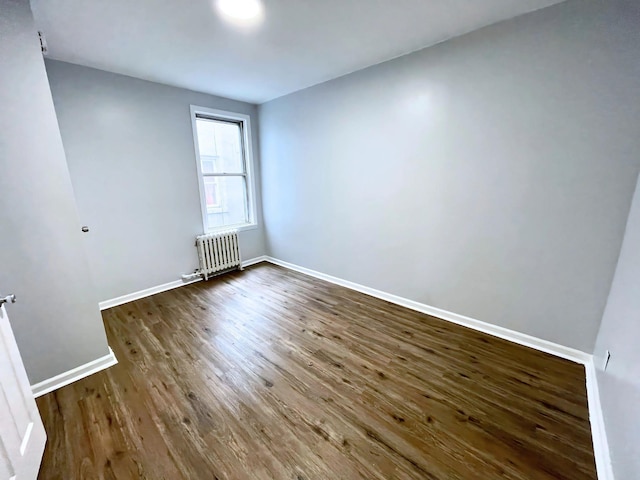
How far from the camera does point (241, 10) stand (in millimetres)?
1806

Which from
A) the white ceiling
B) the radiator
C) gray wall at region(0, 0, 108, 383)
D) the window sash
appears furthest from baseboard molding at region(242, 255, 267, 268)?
the white ceiling

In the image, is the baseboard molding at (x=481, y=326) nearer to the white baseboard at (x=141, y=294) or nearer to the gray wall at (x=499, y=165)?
the gray wall at (x=499, y=165)

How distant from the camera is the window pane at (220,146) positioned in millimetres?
3805

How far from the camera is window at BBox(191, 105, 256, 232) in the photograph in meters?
3.76

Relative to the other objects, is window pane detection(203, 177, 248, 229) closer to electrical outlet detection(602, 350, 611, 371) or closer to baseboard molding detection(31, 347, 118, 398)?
baseboard molding detection(31, 347, 118, 398)

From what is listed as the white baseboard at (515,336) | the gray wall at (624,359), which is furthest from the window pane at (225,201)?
the gray wall at (624,359)

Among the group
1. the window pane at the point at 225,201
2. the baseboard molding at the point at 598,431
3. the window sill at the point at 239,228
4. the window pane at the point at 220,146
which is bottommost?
the baseboard molding at the point at 598,431

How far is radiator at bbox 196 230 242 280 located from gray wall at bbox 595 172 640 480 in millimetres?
3976

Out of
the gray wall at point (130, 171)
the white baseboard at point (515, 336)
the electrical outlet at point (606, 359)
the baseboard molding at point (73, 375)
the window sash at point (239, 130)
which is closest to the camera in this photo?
the white baseboard at point (515, 336)

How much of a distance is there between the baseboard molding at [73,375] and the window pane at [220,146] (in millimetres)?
2559

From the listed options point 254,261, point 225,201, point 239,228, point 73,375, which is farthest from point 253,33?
point 254,261

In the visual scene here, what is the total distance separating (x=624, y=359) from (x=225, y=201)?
4.31 meters

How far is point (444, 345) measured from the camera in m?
2.28

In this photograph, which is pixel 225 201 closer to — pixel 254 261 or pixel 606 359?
pixel 254 261
